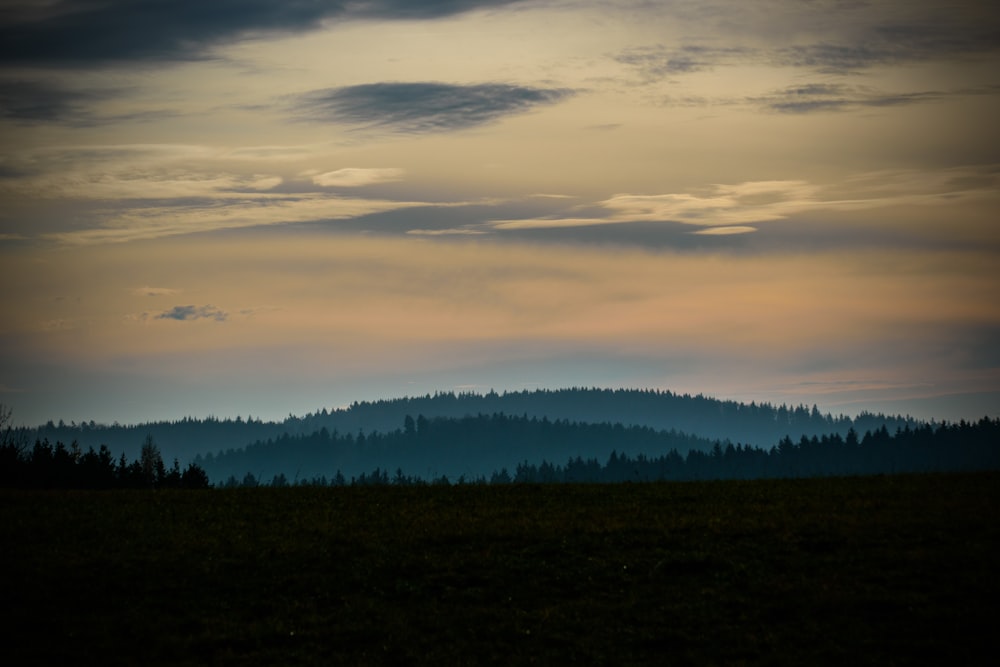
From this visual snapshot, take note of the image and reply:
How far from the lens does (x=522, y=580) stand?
27.8 m

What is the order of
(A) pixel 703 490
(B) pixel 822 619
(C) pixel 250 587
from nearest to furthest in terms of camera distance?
(B) pixel 822 619 → (C) pixel 250 587 → (A) pixel 703 490

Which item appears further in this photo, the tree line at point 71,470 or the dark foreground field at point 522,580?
the tree line at point 71,470

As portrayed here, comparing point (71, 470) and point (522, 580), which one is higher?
point (71, 470)

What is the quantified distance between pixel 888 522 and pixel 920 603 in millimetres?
5501

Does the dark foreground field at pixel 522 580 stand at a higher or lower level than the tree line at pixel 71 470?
Answer: lower

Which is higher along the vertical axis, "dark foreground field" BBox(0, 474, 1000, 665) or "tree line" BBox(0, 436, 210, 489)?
"tree line" BBox(0, 436, 210, 489)

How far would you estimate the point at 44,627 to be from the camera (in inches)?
1006

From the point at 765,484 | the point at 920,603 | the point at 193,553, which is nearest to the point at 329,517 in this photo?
the point at 193,553

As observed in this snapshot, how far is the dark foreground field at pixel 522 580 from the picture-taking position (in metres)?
24.0

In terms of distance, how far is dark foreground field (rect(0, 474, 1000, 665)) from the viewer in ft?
78.9

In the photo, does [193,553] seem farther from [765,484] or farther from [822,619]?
[765,484]

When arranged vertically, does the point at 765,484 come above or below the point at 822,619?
above

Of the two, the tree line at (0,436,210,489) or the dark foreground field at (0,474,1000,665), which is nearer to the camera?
the dark foreground field at (0,474,1000,665)

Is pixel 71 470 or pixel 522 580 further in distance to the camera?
pixel 71 470
